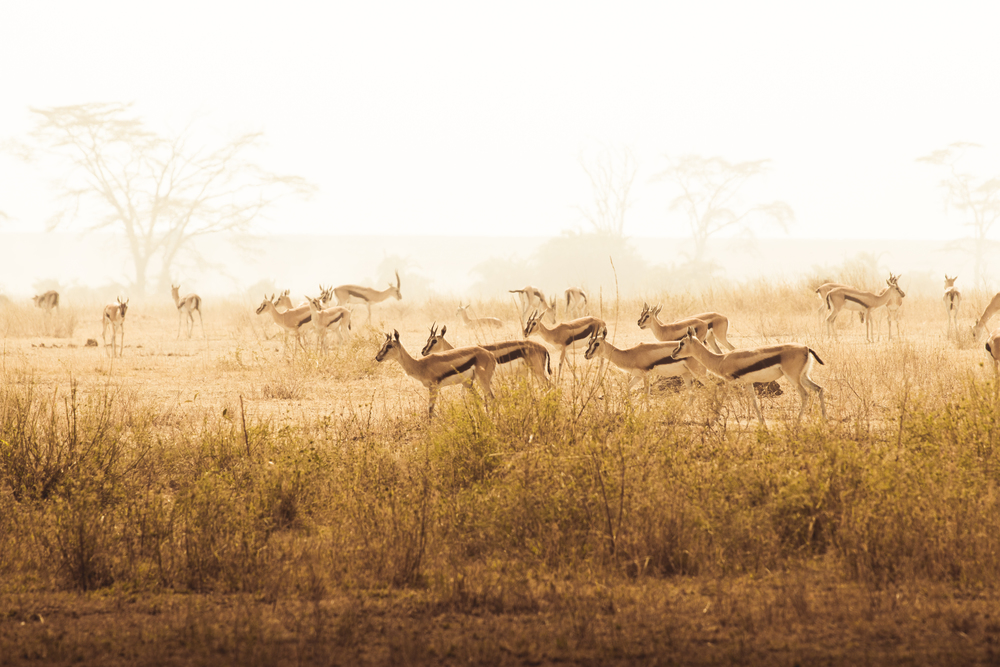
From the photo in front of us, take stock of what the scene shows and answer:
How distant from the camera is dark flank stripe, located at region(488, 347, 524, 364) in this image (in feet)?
29.5

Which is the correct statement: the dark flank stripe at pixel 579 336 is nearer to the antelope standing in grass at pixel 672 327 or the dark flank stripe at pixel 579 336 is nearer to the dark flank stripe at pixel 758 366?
the antelope standing in grass at pixel 672 327

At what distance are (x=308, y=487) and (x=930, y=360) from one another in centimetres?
884

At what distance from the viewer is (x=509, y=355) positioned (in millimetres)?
9039

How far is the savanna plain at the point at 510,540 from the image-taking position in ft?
13.4

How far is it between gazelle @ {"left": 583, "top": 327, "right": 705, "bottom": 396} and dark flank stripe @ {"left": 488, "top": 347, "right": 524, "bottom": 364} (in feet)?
2.17

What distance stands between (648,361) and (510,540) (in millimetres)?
4305

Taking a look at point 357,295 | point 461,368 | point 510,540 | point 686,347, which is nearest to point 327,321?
point 357,295

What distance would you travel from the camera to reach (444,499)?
5.77m

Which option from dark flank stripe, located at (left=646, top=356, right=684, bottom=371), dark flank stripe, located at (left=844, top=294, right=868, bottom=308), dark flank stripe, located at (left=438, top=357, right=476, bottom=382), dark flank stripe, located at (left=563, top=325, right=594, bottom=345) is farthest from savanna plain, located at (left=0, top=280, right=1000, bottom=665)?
dark flank stripe, located at (left=844, top=294, right=868, bottom=308)

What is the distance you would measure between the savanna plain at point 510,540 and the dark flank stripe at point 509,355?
1.16 m

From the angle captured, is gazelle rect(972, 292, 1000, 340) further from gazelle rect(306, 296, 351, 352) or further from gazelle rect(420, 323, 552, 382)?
gazelle rect(306, 296, 351, 352)

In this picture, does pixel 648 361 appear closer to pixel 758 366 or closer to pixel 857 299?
pixel 758 366

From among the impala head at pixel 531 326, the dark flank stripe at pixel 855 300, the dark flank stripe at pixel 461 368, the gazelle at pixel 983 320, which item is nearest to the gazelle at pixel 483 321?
the dark flank stripe at pixel 855 300

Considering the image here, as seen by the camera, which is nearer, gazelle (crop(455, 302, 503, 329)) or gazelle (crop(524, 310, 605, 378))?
gazelle (crop(524, 310, 605, 378))
